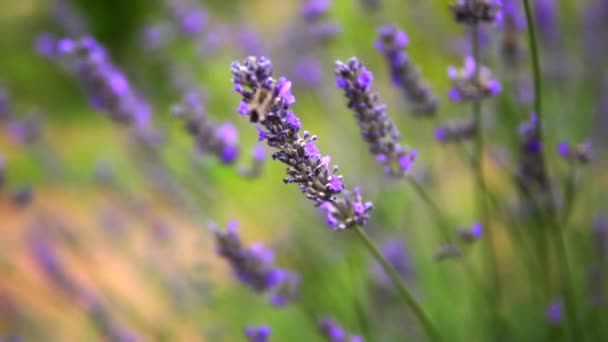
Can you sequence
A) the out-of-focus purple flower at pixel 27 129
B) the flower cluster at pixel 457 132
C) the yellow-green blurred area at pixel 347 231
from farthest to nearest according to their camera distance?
1. the out-of-focus purple flower at pixel 27 129
2. the yellow-green blurred area at pixel 347 231
3. the flower cluster at pixel 457 132

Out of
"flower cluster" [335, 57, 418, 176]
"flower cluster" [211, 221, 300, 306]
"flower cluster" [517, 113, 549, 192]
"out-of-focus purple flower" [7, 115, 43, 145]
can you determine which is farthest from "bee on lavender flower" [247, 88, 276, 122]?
"out-of-focus purple flower" [7, 115, 43, 145]

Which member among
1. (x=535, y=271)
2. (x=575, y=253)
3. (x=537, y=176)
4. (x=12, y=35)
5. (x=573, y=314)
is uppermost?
(x=12, y=35)

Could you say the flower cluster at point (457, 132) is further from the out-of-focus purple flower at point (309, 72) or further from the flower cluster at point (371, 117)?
the out-of-focus purple flower at point (309, 72)

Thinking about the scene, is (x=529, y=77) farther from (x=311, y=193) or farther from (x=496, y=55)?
(x=311, y=193)

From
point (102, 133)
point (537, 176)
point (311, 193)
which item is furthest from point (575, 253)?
point (102, 133)

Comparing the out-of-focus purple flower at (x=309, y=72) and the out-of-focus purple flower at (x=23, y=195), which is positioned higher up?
the out-of-focus purple flower at (x=309, y=72)

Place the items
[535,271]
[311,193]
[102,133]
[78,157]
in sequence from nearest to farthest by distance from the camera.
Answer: [311,193] → [535,271] → [78,157] → [102,133]

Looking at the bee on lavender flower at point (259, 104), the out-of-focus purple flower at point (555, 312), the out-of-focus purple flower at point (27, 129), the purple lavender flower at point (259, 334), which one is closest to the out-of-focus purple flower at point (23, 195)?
the out-of-focus purple flower at point (27, 129)

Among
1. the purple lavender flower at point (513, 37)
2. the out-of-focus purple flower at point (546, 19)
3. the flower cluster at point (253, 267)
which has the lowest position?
→ the flower cluster at point (253, 267)
